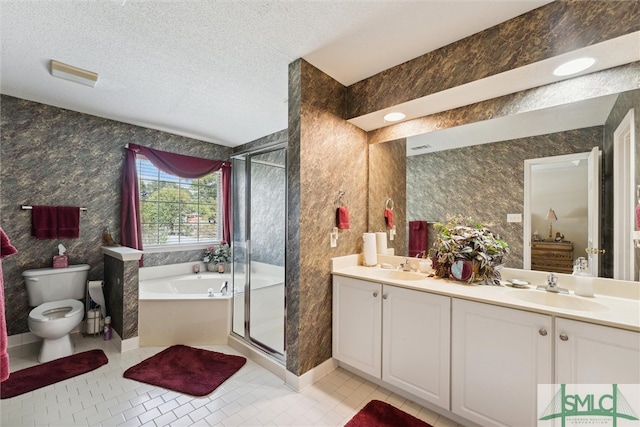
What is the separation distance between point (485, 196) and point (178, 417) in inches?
107

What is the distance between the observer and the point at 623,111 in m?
1.57

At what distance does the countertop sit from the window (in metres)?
3.04

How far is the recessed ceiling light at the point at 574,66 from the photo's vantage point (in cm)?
153

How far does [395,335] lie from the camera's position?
1924 mm

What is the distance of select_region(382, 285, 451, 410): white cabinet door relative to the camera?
1697mm

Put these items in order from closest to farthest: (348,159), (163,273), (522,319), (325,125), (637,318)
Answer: (637,318)
(522,319)
(325,125)
(348,159)
(163,273)

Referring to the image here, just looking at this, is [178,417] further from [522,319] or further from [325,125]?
[325,125]

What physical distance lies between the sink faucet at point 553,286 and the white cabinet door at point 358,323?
1061 mm

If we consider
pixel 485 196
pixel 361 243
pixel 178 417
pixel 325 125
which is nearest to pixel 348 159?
pixel 325 125

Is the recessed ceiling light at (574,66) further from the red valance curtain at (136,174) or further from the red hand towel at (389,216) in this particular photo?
the red valance curtain at (136,174)

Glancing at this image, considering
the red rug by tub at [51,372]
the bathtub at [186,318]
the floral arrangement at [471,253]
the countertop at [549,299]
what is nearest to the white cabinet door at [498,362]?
the countertop at [549,299]

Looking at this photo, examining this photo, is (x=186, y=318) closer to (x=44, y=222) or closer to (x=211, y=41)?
(x=44, y=222)

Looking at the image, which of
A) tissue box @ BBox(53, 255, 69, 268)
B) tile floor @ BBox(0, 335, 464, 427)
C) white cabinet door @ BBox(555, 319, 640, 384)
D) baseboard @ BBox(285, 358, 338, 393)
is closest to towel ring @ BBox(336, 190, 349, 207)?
baseboard @ BBox(285, 358, 338, 393)

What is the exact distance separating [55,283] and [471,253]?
156 inches
